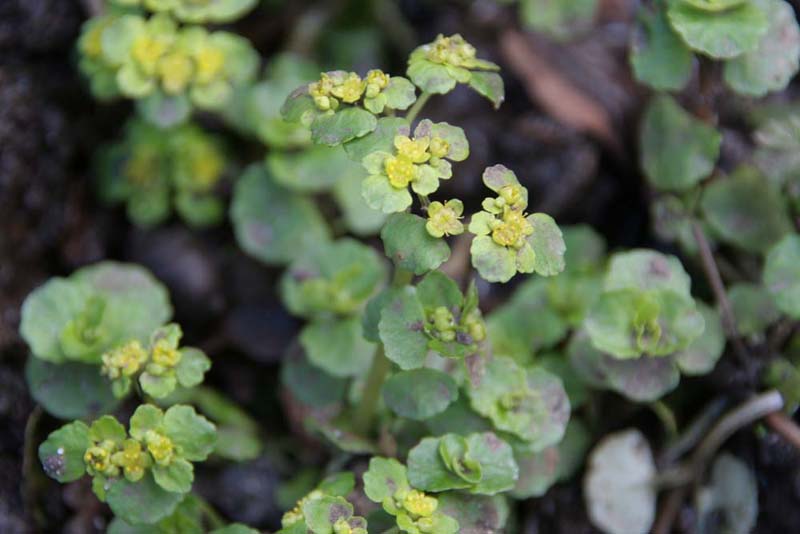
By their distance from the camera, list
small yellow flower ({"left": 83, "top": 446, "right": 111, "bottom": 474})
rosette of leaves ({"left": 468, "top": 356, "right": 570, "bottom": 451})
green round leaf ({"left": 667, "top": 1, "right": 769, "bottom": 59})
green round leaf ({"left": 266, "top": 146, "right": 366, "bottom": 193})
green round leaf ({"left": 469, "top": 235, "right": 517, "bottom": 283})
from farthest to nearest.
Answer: green round leaf ({"left": 266, "top": 146, "right": 366, "bottom": 193}), green round leaf ({"left": 667, "top": 1, "right": 769, "bottom": 59}), rosette of leaves ({"left": 468, "top": 356, "right": 570, "bottom": 451}), small yellow flower ({"left": 83, "top": 446, "right": 111, "bottom": 474}), green round leaf ({"left": 469, "top": 235, "right": 517, "bottom": 283})

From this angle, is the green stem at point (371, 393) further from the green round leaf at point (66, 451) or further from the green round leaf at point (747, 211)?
the green round leaf at point (747, 211)

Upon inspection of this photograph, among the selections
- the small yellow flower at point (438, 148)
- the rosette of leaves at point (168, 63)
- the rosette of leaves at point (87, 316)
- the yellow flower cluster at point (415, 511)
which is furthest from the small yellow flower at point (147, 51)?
the yellow flower cluster at point (415, 511)

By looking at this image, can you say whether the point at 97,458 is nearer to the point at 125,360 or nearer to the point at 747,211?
the point at 125,360

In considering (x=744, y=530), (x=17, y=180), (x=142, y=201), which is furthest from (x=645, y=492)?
(x=17, y=180)

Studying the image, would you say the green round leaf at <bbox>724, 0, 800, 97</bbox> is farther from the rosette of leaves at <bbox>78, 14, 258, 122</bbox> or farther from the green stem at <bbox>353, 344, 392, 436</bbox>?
the rosette of leaves at <bbox>78, 14, 258, 122</bbox>

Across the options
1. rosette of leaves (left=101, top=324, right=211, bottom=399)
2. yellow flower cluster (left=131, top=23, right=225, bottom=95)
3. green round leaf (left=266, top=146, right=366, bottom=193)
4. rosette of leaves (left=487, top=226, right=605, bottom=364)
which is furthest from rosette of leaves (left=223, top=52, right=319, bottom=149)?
rosette of leaves (left=101, top=324, right=211, bottom=399)

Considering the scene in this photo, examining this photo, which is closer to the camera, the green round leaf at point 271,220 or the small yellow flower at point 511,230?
the small yellow flower at point 511,230
